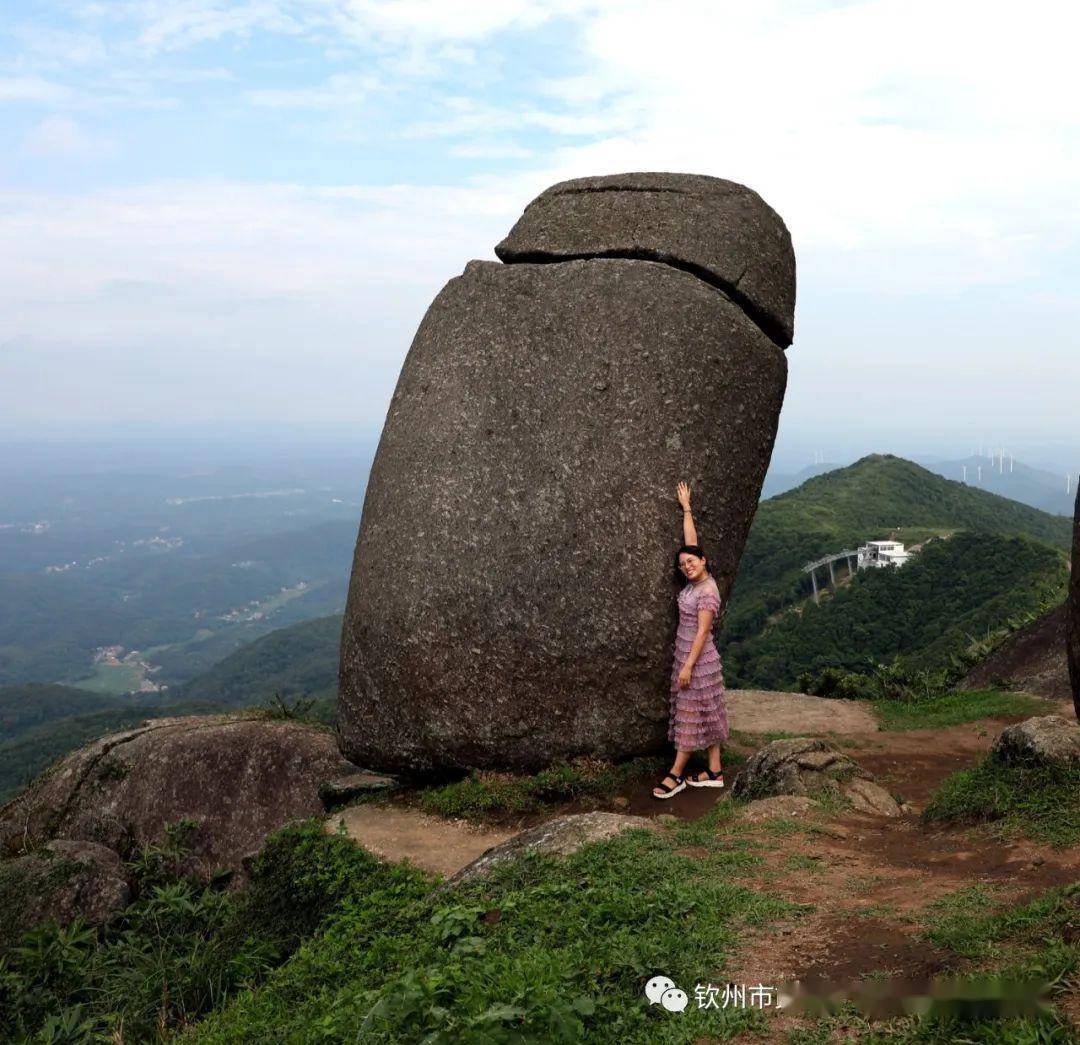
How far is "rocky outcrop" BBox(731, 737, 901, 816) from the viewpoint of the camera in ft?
30.2

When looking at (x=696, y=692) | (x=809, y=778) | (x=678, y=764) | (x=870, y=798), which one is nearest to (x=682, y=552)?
(x=696, y=692)

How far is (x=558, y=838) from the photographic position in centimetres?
752

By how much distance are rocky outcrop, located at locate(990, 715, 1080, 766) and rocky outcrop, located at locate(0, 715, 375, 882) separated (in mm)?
7773

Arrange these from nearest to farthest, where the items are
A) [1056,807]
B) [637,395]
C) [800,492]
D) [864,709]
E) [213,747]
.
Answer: [1056,807] → [637,395] → [213,747] → [864,709] → [800,492]

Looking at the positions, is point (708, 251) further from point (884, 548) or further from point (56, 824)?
point (884, 548)

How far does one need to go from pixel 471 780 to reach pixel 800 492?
60566 millimetres

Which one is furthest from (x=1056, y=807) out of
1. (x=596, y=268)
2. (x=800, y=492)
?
(x=800, y=492)

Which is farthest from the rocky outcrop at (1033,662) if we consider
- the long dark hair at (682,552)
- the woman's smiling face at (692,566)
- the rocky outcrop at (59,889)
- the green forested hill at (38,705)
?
the green forested hill at (38,705)

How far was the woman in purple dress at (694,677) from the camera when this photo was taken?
33.5ft

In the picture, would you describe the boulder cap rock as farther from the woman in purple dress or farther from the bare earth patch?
the bare earth patch

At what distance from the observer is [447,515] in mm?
10836

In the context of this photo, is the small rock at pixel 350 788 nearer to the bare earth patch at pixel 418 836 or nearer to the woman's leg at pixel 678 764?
the bare earth patch at pixel 418 836

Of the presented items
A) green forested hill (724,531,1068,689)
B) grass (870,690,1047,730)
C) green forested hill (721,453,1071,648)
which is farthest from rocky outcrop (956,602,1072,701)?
green forested hill (721,453,1071,648)

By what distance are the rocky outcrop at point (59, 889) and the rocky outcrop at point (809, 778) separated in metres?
7.34
